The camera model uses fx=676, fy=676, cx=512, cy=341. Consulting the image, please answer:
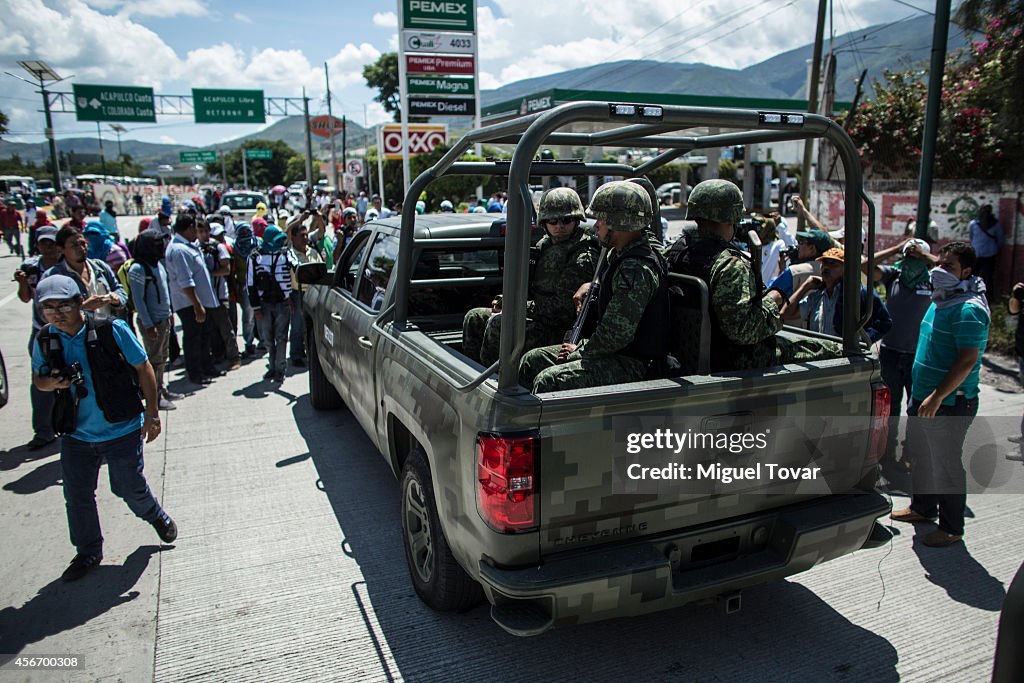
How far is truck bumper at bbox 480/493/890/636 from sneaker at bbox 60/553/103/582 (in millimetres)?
2516

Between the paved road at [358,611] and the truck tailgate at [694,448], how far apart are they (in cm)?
73

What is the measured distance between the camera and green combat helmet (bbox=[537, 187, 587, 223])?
A: 385 centimetres

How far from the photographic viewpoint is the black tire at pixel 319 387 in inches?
247

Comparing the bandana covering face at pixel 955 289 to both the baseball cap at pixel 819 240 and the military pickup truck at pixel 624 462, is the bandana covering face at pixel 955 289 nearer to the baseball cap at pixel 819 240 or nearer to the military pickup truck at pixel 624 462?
the military pickup truck at pixel 624 462

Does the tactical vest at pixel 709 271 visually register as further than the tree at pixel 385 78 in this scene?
No

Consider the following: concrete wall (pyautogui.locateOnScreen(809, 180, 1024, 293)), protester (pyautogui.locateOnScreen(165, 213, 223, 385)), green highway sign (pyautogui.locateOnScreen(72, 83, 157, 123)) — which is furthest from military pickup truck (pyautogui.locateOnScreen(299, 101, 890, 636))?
green highway sign (pyautogui.locateOnScreen(72, 83, 157, 123))

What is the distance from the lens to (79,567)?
145 inches

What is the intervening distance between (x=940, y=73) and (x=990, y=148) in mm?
4654

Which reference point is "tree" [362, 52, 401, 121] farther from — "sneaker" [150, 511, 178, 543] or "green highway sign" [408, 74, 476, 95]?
"sneaker" [150, 511, 178, 543]

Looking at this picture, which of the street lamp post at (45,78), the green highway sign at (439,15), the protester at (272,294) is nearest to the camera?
the protester at (272,294)

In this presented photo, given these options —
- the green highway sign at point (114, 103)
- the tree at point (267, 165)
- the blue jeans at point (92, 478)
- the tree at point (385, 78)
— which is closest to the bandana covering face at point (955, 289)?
the blue jeans at point (92, 478)

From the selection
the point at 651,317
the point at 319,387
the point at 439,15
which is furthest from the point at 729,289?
the point at 439,15

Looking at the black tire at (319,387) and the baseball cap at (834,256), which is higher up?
the baseball cap at (834,256)

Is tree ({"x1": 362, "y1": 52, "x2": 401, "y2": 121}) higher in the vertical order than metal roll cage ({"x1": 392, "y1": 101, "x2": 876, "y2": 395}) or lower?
higher
